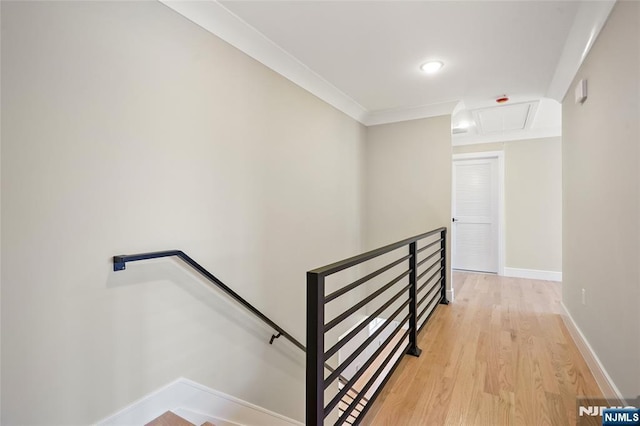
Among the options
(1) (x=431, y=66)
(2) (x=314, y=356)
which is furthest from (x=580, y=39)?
(2) (x=314, y=356)

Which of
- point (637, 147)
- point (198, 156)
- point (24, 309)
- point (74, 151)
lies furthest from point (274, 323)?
point (637, 147)

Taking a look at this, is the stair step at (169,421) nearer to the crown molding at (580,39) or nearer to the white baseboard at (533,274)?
the crown molding at (580,39)

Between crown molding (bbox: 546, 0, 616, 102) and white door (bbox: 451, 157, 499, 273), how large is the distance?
2.50m

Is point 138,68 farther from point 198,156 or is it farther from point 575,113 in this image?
point 575,113

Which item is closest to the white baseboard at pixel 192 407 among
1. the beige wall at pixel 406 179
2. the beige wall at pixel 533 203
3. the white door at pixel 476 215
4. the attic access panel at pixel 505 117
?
the beige wall at pixel 406 179

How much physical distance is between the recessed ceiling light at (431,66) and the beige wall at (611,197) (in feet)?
3.16

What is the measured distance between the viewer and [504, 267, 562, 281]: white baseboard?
463cm

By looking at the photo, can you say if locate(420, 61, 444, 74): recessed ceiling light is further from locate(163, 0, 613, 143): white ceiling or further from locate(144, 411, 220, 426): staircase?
locate(144, 411, 220, 426): staircase

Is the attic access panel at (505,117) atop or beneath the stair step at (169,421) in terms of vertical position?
atop

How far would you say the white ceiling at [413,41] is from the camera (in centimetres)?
181

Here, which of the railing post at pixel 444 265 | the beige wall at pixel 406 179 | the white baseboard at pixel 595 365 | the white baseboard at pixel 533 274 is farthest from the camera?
the white baseboard at pixel 533 274

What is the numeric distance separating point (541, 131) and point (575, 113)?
2.70 meters

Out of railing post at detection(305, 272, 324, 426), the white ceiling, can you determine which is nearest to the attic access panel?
the white ceiling

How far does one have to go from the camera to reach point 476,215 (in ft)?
17.2
